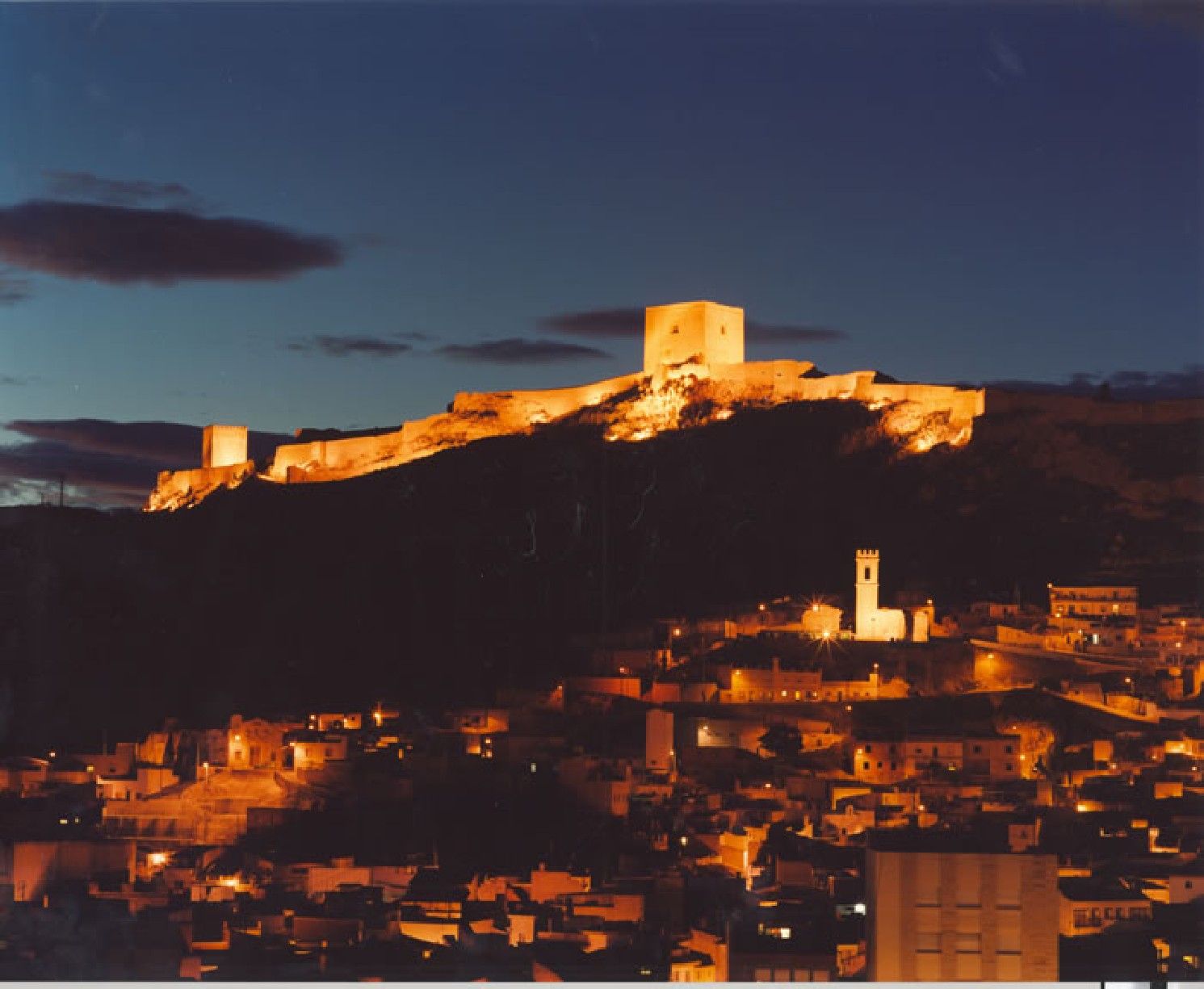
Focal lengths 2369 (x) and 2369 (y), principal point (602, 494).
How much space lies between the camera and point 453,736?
688 inches

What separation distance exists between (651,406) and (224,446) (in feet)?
16.0

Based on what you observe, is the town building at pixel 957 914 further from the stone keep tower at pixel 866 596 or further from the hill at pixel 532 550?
the stone keep tower at pixel 866 596

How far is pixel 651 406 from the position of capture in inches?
1070

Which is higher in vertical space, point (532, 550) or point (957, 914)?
point (532, 550)

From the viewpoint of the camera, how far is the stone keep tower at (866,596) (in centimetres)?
2017

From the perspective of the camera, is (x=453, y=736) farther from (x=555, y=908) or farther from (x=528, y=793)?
Answer: (x=555, y=908)

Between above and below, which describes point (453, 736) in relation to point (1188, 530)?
below

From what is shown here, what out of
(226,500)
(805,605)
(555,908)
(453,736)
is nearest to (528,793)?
(453,736)

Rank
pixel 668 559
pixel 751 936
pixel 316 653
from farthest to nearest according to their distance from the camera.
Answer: pixel 668 559 < pixel 316 653 < pixel 751 936

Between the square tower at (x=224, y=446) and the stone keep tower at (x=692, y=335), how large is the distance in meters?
4.68

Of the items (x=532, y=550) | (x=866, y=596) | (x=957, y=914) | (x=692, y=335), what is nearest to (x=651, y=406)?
(x=692, y=335)

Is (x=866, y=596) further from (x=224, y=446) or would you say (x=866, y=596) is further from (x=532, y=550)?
(x=224, y=446)

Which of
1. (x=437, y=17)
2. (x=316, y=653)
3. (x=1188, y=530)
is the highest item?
(x=437, y=17)

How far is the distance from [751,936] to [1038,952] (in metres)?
3.23
